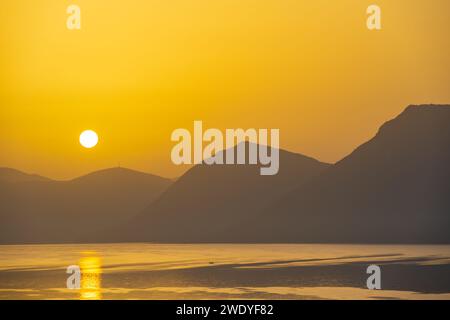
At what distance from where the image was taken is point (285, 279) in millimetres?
54000
